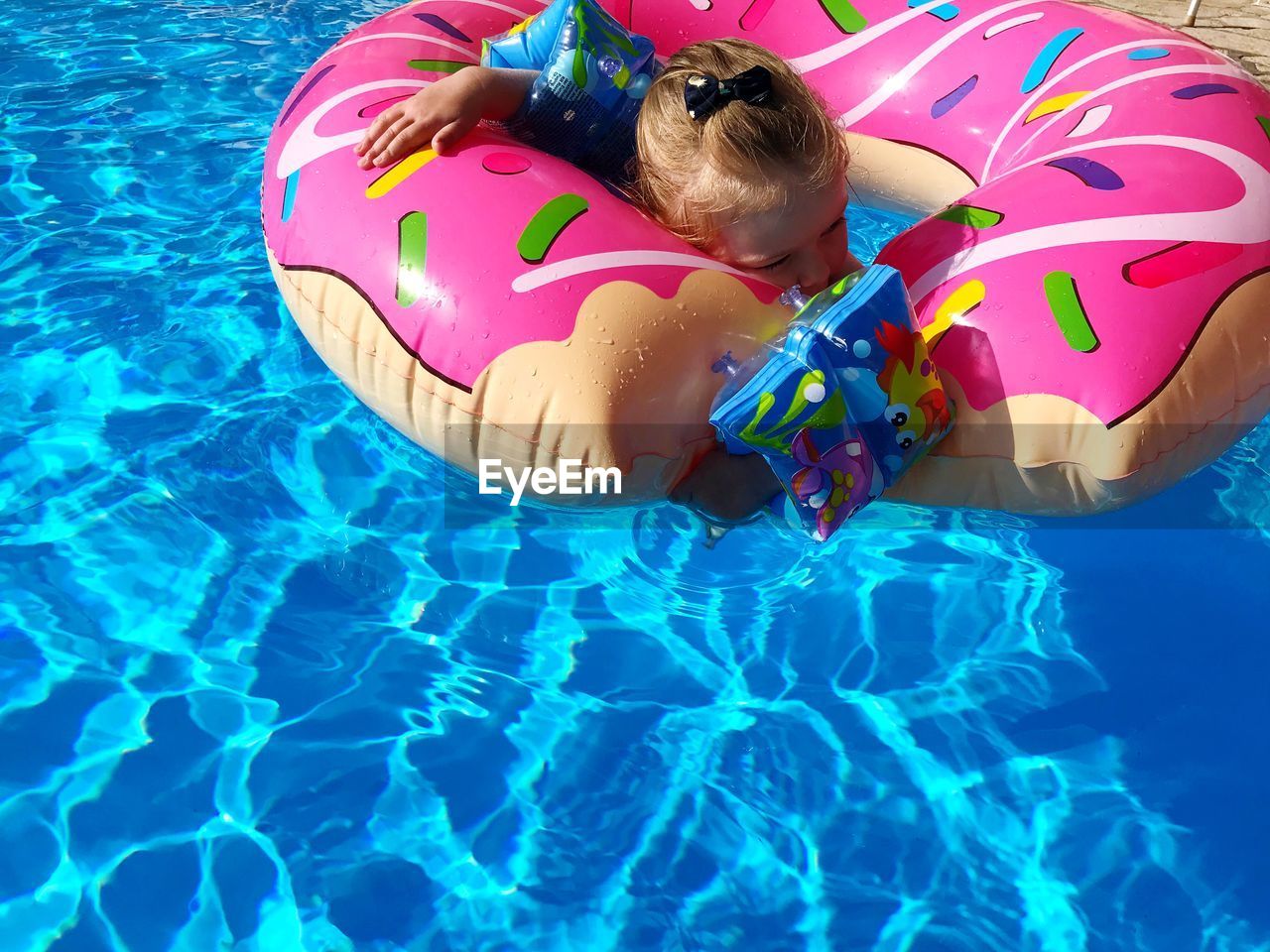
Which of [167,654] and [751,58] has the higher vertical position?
[751,58]

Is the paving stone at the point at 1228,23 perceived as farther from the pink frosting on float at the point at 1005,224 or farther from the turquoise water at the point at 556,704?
the turquoise water at the point at 556,704

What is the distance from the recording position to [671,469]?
84.7 inches

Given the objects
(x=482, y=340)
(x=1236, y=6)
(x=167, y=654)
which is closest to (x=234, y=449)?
(x=167, y=654)

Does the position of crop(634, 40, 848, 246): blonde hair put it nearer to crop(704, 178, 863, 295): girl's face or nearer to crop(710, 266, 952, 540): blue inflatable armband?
crop(704, 178, 863, 295): girl's face

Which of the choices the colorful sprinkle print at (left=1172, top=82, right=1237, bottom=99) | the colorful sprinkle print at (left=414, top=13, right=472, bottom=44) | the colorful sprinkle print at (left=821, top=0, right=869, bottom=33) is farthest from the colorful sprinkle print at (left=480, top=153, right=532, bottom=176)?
the colorful sprinkle print at (left=1172, top=82, right=1237, bottom=99)

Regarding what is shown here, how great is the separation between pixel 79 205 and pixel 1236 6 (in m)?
4.76

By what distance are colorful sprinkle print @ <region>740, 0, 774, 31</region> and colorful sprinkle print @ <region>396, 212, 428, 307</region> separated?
1.36 meters

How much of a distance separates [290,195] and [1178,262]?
1703 mm

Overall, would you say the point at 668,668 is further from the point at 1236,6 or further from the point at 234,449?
the point at 1236,6

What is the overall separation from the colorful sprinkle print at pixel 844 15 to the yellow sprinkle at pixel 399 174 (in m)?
1.33

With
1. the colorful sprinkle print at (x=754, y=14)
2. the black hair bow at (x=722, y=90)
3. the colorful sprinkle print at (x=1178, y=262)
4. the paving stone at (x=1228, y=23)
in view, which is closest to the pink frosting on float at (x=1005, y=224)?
the colorful sprinkle print at (x=1178, y=262)

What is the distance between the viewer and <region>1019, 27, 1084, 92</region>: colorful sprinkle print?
279cm

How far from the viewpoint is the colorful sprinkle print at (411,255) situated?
2.16m

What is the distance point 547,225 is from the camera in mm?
2154
